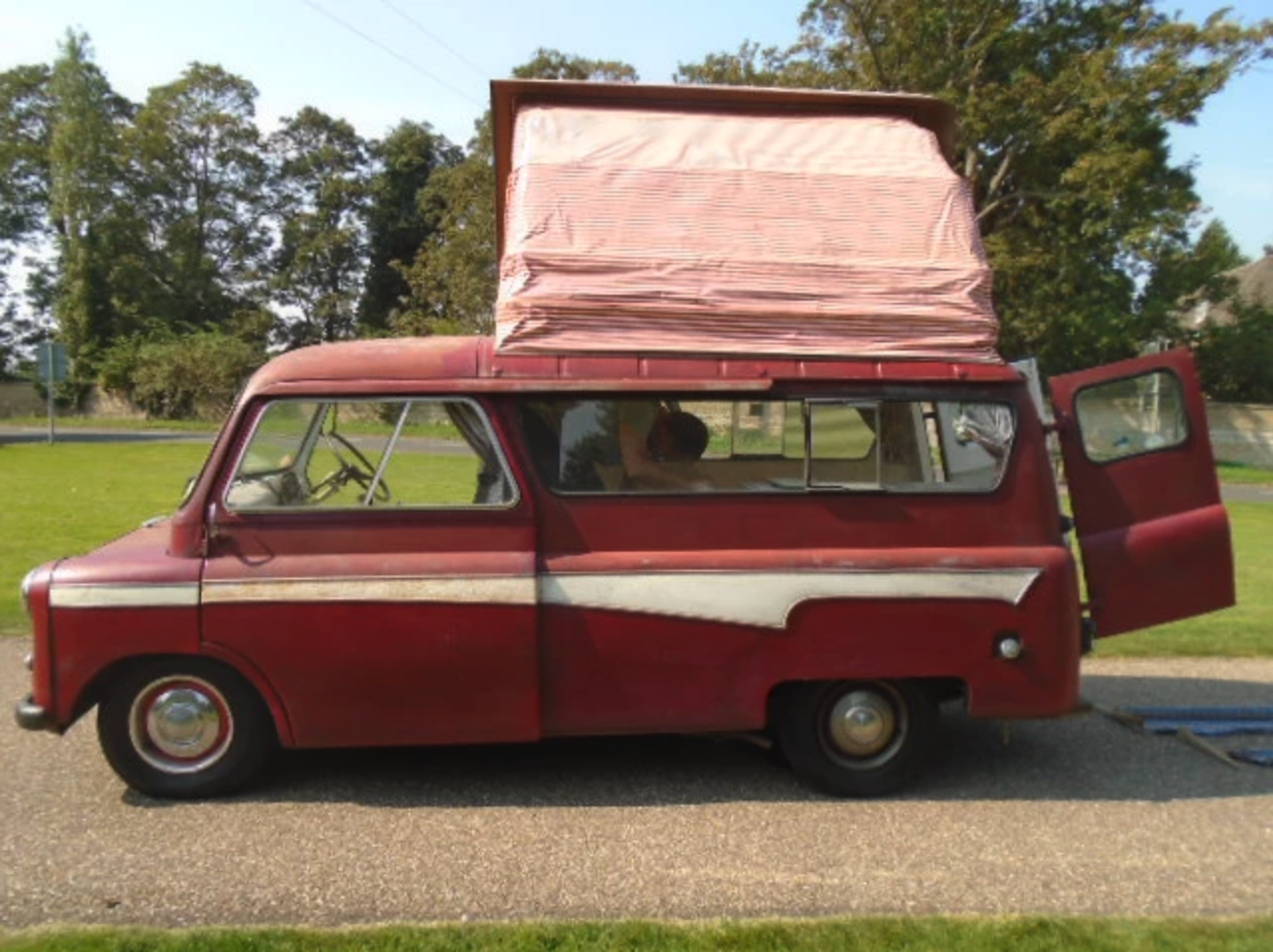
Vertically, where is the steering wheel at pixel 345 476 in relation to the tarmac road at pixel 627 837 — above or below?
above

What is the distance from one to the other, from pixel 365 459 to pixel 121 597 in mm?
1178

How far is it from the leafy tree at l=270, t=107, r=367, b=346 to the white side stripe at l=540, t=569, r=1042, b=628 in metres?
50.4

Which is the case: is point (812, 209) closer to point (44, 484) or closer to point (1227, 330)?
point (44, 484)

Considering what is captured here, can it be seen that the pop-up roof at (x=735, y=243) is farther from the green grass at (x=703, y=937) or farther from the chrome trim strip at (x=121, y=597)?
the green grass at (x=703, y=937)

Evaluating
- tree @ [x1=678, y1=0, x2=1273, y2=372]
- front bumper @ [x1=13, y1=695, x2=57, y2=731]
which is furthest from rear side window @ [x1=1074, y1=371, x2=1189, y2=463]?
tree @ [x1=678, y1=0, x2=1273, y2=372]

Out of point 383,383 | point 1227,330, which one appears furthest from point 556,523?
point 1227,330

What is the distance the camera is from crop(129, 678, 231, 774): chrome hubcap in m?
5.00

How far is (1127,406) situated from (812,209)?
1761 mm

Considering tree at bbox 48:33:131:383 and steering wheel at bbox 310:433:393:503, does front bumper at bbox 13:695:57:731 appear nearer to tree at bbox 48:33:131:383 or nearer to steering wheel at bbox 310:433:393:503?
steering wheel at bbox 310:433:393:503

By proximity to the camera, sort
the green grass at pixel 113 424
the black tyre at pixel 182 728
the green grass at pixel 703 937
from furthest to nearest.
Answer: the green grass at pixel 113 424 < the black tyre at pixel 182 728 < the green grass at pixel 703 937

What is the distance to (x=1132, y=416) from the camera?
5.53m

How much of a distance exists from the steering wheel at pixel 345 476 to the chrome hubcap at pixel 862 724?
2256 millimetres

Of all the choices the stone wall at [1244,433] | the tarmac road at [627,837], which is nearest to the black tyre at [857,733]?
the tarmac road at [627,837]

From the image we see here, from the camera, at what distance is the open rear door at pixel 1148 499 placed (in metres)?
5.36
